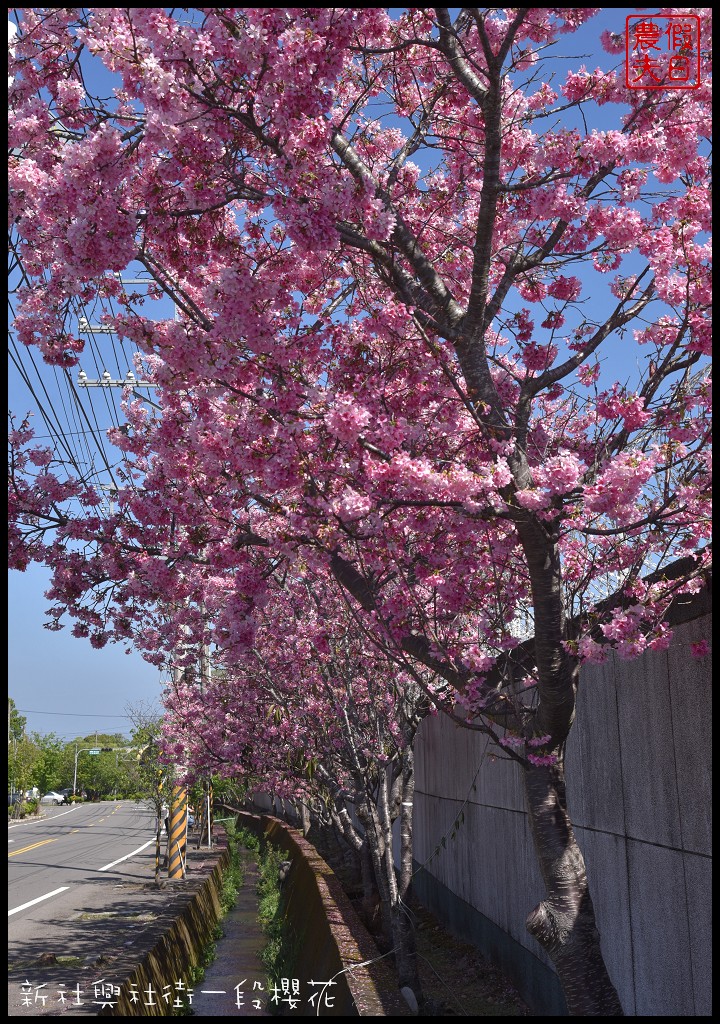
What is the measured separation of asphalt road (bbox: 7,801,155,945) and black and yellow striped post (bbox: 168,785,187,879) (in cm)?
209

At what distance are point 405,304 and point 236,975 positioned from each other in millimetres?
13254

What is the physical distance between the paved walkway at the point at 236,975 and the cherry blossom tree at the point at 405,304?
21.2 ft

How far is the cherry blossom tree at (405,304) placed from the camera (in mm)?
4727

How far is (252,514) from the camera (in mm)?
9227

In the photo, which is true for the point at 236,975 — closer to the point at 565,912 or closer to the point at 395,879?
the point at 395,879

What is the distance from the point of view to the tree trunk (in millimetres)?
4867

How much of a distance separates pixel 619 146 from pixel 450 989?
828 centimetres

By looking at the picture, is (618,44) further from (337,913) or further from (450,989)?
(337,913)

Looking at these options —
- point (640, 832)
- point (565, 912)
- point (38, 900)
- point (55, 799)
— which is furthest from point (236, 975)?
point (55, 799)

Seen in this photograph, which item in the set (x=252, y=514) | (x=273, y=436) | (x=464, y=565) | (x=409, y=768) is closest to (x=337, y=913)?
(x=409, y=768)

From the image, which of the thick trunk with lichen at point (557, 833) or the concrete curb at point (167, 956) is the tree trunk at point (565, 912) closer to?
the thick trunk with lichen at point (557, 833)

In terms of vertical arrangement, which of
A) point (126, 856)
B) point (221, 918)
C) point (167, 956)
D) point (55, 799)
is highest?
point (167, 956)

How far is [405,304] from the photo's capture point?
5660 mm

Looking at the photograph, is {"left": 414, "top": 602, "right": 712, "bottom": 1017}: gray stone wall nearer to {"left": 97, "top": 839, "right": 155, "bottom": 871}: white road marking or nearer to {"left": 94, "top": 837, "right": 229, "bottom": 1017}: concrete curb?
{"left": 94, "top": 837, "right": 229, "bottom": 1017}: concrete curb
